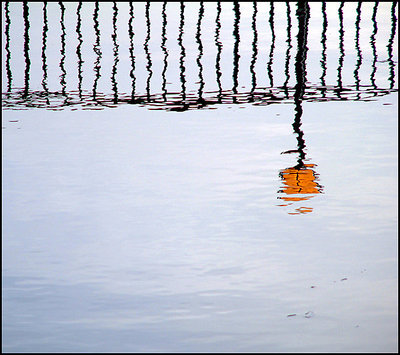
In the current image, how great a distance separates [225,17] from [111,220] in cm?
586

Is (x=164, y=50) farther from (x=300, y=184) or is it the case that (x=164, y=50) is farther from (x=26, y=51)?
(x=300, y=184)

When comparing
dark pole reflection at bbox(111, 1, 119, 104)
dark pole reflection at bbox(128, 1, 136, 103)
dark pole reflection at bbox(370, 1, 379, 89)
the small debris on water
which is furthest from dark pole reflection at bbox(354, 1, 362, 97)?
the small debris on water

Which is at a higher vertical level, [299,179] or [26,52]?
[26,52]

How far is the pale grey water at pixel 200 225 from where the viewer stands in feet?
8.57

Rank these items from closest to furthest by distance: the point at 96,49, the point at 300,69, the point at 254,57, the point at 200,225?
the point at 200,225 < the point at 300,69 < the point at 254,57 < the point at 96,49

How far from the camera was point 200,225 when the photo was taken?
354 centimetres

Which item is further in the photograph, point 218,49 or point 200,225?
point 218,49

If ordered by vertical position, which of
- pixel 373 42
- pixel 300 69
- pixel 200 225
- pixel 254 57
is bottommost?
pixel 200 225

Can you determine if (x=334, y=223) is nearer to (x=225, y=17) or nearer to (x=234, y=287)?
(x=234, y=287)

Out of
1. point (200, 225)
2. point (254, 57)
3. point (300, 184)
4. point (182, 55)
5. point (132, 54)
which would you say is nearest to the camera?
point (200, 225)

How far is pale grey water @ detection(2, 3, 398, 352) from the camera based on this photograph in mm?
2611

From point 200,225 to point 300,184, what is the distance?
804mm

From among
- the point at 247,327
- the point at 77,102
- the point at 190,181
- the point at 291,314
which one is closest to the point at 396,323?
the point at 291,314

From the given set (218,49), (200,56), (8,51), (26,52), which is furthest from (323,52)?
(8,51)
